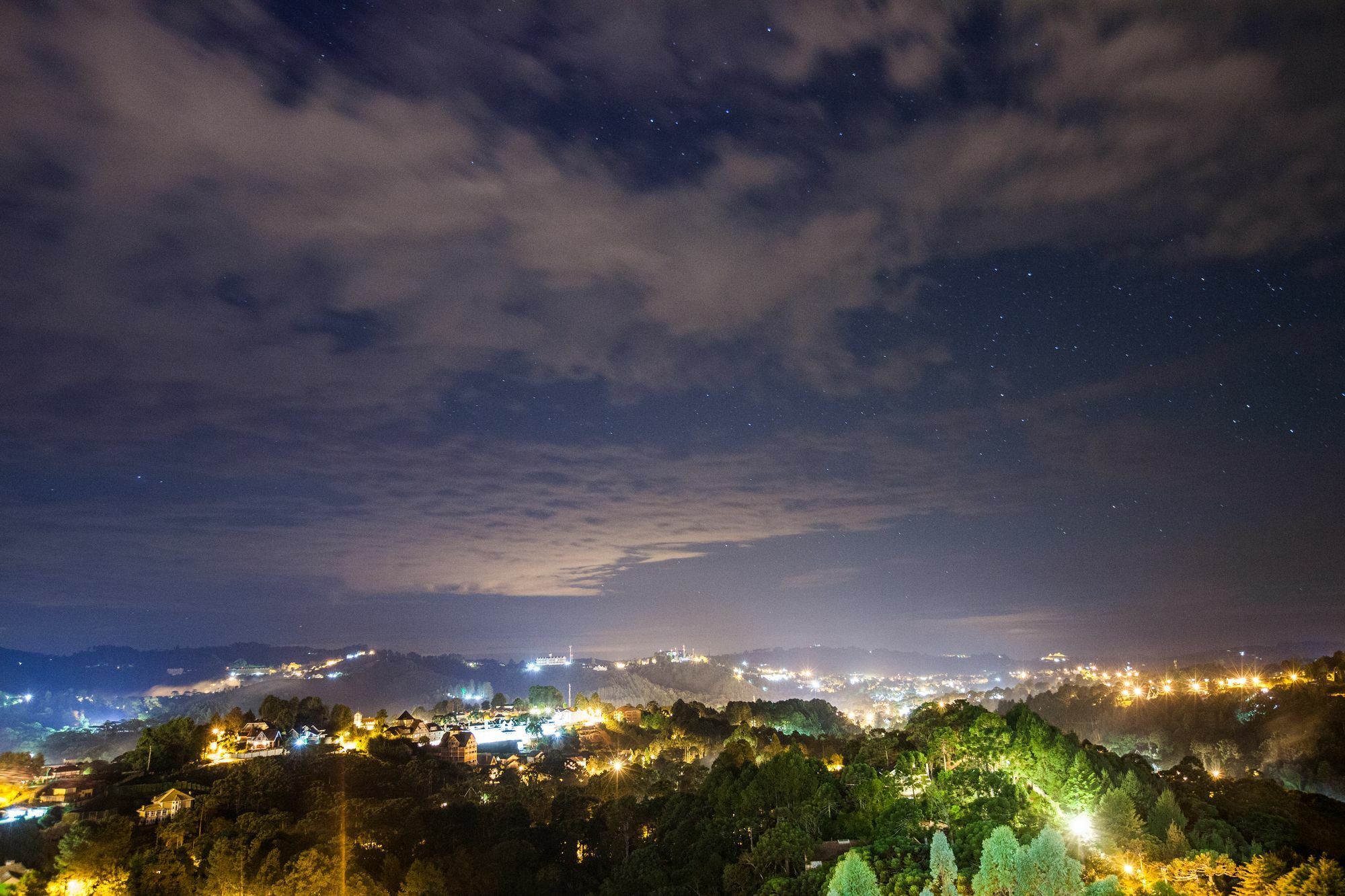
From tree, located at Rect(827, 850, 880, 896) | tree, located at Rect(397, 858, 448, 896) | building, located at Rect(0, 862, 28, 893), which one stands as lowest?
building, located at Rect(0, 862, 28, 893)

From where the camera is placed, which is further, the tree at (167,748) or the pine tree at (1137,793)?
the tree at (167,748)

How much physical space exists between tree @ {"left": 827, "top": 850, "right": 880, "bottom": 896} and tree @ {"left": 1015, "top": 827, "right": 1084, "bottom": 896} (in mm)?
3669

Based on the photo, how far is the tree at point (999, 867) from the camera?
63.3ft

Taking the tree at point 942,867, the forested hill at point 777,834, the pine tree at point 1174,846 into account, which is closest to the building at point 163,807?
the forested hill at point 777,834

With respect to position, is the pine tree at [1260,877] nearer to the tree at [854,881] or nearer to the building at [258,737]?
the tree at [854,881]

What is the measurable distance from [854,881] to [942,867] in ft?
8.01

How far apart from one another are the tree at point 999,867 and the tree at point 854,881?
2.63 metres

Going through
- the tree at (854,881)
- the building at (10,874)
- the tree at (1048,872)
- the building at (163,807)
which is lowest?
the building at (10,874)

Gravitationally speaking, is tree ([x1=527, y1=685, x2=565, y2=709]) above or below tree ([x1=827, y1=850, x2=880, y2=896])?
below

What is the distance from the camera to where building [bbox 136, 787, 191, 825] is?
120ft

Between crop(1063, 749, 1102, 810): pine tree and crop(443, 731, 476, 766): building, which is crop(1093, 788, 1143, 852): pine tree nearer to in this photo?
crop(1063, 749, 1102, 810): pine tree

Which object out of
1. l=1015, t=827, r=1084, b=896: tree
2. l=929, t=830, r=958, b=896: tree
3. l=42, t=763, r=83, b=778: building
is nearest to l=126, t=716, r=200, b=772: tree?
l=42, t=763, r=83, b=778: building

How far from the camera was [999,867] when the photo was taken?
19.6 metres

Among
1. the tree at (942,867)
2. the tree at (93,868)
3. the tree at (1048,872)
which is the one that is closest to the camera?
the tree at (1048,872)
